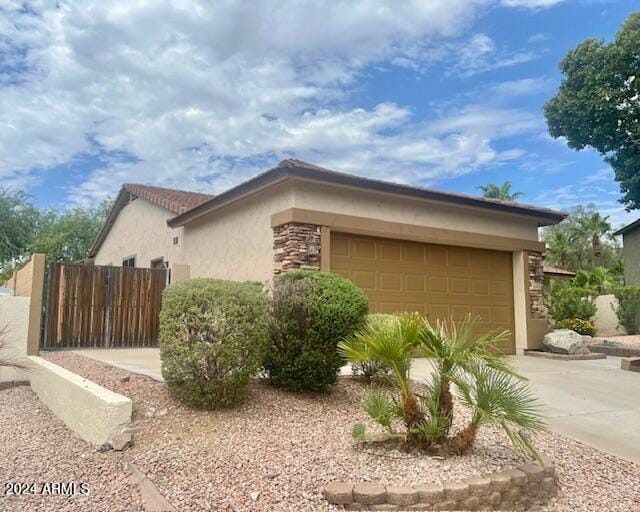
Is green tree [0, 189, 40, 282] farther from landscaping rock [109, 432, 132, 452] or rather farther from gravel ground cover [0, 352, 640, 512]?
landscaping rock [109, 432, 132, 452]

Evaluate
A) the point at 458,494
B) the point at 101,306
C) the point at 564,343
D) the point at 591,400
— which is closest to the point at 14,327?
the point at 101,306

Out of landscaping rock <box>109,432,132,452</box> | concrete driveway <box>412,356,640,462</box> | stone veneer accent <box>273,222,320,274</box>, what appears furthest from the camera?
stone veneer accent <box>273,222,320,274</box>

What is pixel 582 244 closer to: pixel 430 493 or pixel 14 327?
pixel 14 327

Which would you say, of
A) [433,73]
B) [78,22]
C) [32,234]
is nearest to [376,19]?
[433,73]

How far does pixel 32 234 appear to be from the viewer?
30.3 metres

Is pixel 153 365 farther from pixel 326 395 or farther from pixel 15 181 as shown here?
pixel 15 181

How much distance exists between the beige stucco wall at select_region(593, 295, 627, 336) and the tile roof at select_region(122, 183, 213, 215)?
1497cm

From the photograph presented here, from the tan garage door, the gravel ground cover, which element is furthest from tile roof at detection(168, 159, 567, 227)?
the gravel ground cover

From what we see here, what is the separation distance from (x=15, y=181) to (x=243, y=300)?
99.6 ft

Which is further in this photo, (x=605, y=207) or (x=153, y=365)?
(x=605, y=207)

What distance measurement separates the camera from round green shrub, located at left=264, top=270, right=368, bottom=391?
5871 millimetres

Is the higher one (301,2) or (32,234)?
(301,2)

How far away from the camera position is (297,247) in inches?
371

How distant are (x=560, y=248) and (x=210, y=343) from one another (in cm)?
3806
